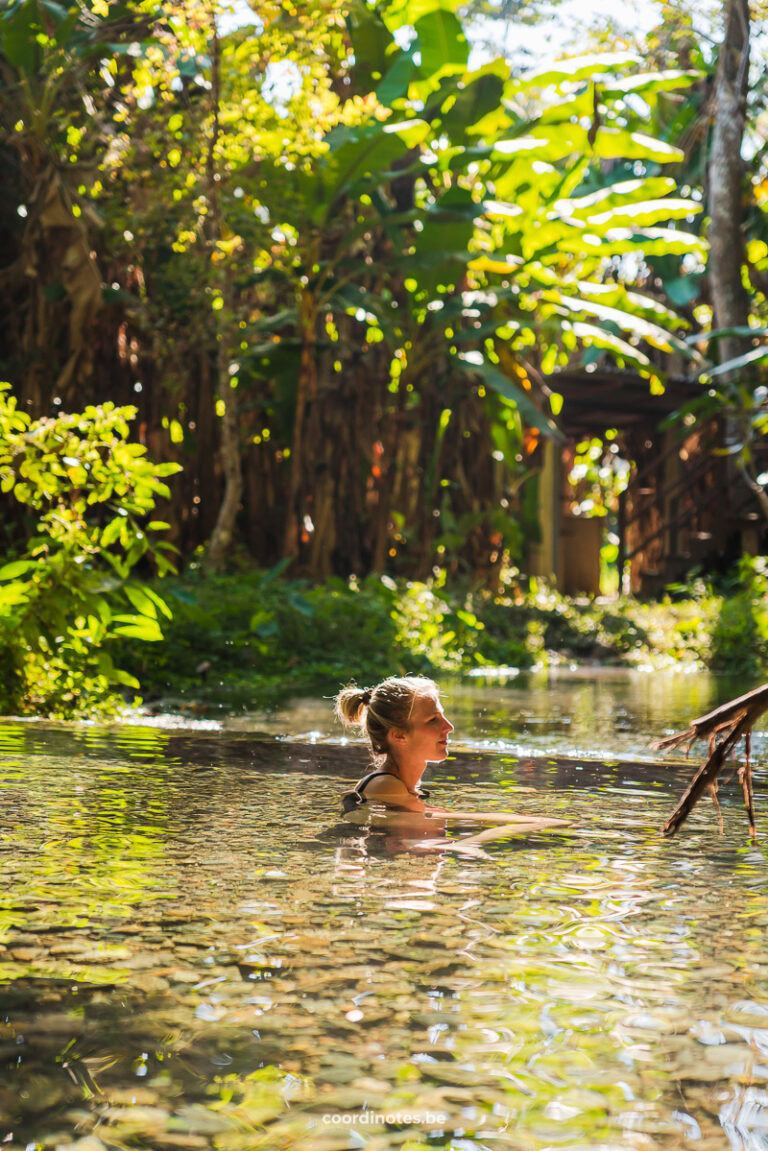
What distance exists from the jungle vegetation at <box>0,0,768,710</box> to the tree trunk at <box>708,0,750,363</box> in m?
0.95

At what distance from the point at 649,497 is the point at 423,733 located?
1766cm

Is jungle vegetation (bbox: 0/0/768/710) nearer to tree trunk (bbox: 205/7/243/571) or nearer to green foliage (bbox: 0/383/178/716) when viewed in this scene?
tree trunk (bbox: 205/7/243/571)

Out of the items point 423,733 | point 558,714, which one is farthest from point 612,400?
point 423,733

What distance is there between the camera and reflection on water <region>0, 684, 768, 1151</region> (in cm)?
182

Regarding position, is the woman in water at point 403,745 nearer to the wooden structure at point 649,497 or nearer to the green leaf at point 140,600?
the green leaf at point 140,600

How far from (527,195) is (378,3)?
2.48 metres

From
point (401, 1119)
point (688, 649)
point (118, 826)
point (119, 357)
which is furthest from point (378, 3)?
point (401, 1119)

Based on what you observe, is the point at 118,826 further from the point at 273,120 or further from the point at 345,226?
the point at 345,226

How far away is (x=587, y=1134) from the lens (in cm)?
179

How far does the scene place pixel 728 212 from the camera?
17844 mm

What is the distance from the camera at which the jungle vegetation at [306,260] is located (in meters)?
11.6

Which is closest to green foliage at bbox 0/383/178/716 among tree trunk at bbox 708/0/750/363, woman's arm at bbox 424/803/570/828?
woman's arm at bbox 424/803/570/828

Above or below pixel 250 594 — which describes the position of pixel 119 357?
above

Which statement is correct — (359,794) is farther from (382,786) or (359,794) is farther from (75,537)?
(75,537)
